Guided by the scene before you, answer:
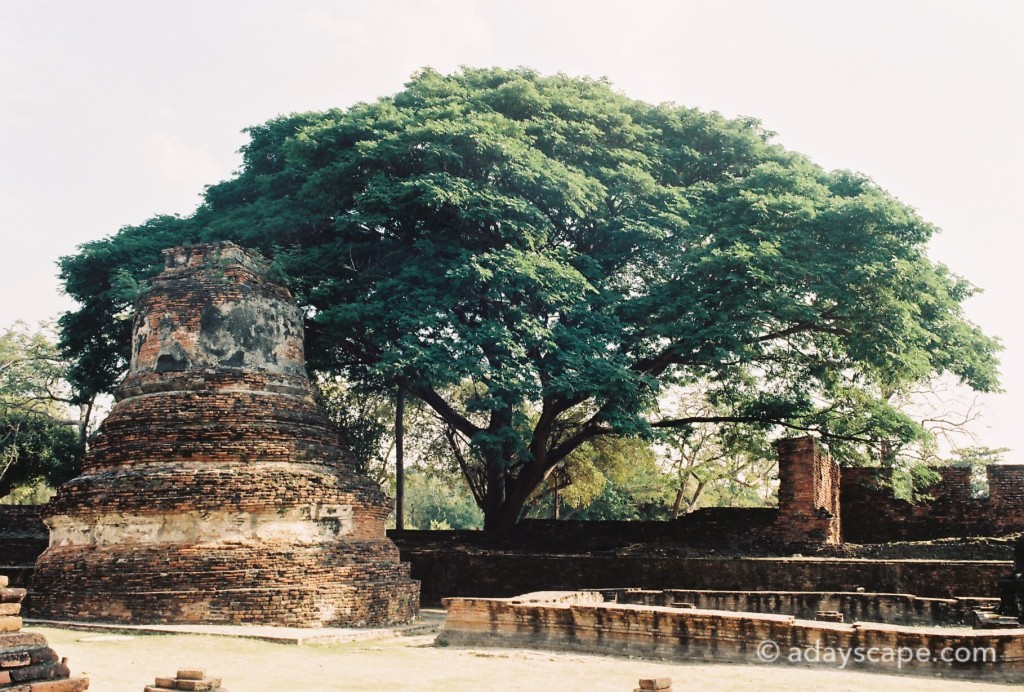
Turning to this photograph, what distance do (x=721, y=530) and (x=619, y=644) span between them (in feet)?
39.5

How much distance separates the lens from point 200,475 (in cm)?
1330

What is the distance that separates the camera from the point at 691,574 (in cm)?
1580

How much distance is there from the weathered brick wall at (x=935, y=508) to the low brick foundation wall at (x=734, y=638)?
11063mm

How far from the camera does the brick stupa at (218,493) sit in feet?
41.8

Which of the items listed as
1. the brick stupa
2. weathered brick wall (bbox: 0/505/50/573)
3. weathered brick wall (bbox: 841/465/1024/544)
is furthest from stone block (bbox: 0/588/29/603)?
weathered brick wall (bbox: 0/505/50/573)

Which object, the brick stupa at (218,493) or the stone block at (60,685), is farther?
the brick stupa at (218,493)

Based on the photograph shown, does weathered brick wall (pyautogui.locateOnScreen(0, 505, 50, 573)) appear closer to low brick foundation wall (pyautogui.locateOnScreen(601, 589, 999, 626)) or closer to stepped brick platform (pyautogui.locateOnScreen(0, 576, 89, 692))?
low brick foundation wall (pyautogui.locateOnScreen(601, 589, 999, 626))

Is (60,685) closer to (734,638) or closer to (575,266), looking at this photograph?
(734,638)

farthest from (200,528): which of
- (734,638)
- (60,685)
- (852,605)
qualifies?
(852,605)

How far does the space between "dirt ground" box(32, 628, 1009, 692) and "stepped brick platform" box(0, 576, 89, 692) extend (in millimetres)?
1491

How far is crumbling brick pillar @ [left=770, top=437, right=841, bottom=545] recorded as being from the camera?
1809 centimetres

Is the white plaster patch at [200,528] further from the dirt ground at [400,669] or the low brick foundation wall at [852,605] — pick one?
the low brick foundation wall at [852,605]

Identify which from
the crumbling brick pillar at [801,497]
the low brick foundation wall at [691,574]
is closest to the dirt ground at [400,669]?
the low brick foundation wall at [691,574]

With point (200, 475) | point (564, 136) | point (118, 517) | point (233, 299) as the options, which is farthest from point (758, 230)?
point (118, 517)
